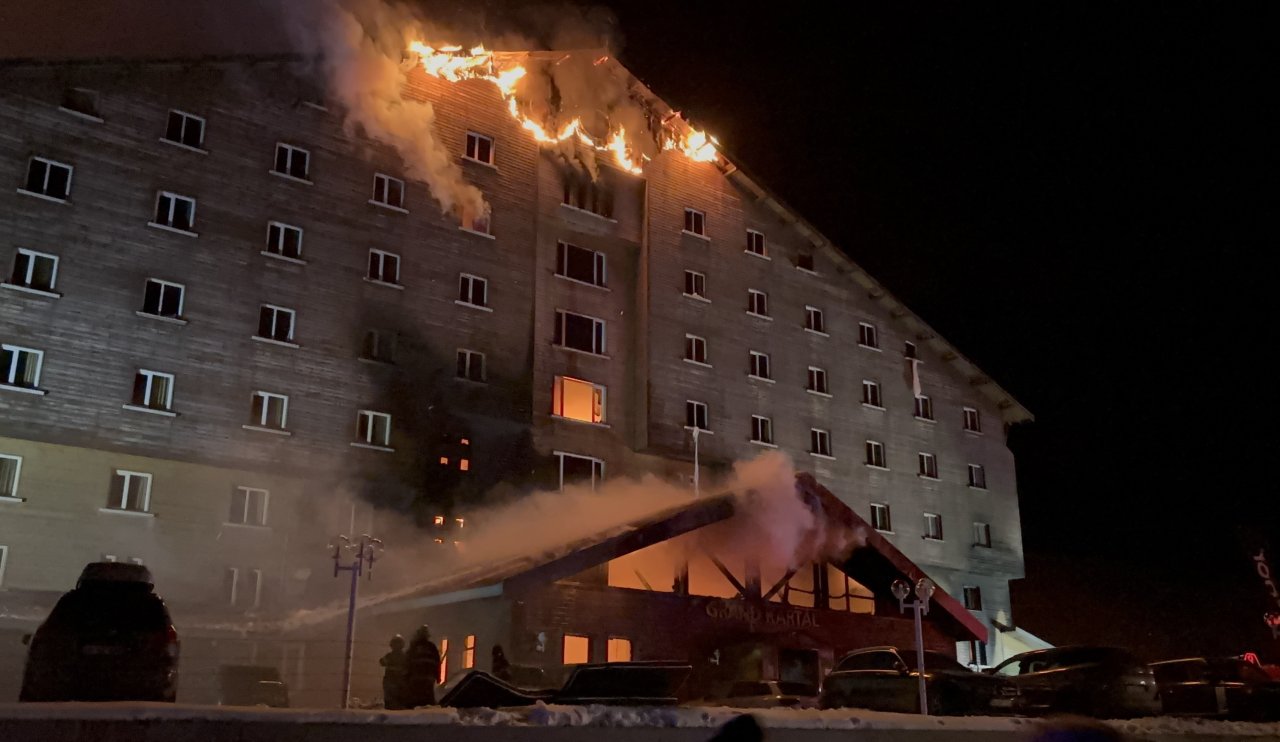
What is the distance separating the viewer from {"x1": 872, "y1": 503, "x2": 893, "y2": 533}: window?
131 ft

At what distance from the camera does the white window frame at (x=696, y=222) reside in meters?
38.5

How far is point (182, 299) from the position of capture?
89.6ft

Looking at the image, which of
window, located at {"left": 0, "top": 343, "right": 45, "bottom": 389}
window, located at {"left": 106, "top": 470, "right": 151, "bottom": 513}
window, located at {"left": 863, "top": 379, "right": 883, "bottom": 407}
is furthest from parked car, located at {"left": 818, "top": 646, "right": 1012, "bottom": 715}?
window, located at {"left": 863, "top": 379, "right": 883, "bottom": 407}

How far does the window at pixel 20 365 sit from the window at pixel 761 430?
2365cm

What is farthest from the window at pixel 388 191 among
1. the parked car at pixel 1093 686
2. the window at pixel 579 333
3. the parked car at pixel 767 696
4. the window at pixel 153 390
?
the parked car at pixel 1093 686

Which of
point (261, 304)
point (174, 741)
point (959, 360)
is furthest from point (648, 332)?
point (174, 741)

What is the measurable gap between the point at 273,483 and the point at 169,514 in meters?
2.83

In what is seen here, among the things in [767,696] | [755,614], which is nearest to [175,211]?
[755,614]

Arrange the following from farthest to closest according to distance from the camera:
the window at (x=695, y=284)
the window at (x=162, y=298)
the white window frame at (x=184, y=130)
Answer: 1. the window at (x=695, y=284)
2. the white window frame at (x=184, y=130)
3. the window at (x=162, y=298)

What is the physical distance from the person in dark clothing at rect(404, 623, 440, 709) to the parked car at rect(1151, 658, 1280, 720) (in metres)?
15.3

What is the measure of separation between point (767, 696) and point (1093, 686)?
243 inches

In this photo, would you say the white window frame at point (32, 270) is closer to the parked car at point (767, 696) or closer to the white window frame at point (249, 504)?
the white window frame at point (249, 504)

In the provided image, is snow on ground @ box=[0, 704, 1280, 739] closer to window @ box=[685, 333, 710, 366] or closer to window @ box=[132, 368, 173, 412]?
window @ box=[132, 368, 173, 412]

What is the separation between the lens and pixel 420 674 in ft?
49.9
